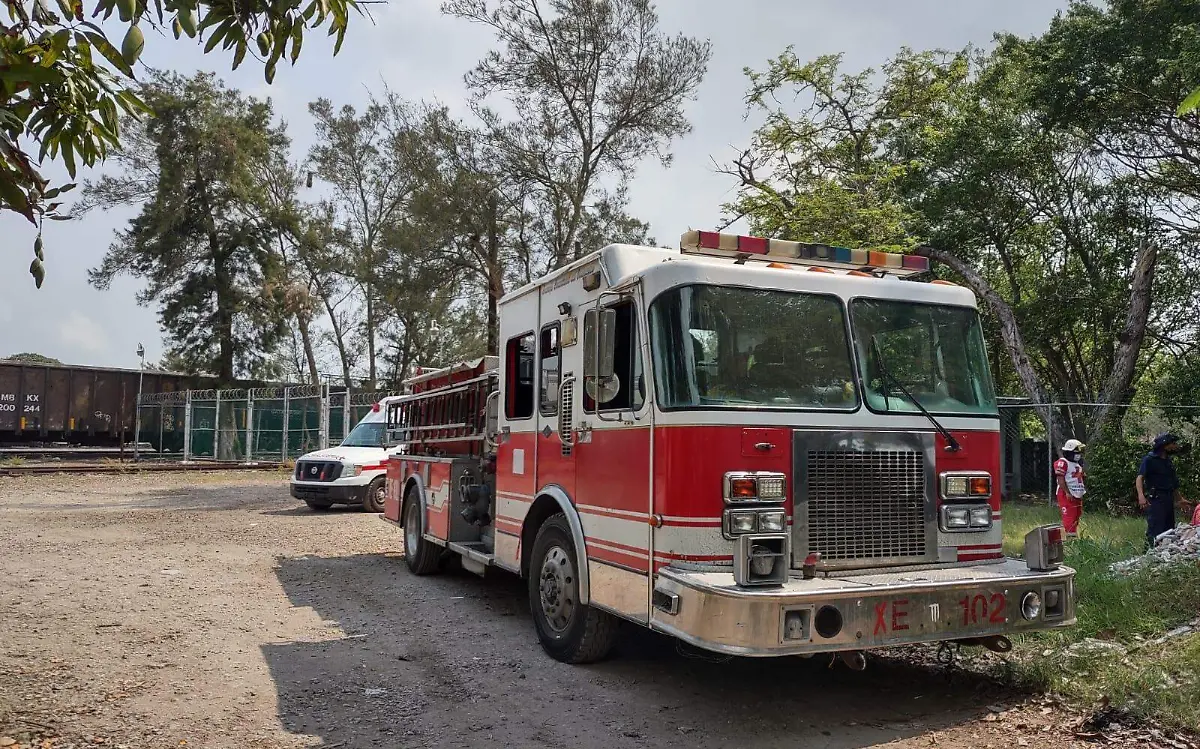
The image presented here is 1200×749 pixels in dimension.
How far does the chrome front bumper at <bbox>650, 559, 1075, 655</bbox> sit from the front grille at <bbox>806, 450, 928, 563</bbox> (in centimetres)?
18

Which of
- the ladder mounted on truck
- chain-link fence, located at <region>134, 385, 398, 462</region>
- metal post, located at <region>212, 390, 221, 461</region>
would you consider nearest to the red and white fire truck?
the ladder mounted on truck

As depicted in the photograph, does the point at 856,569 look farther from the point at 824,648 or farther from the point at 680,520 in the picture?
the point at 680,520

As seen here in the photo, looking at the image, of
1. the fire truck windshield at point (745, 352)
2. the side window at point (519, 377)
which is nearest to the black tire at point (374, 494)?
the side window at point (519, 377)

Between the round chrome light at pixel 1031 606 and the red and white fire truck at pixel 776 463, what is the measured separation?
0.4 inches

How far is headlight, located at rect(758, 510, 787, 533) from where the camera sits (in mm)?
5137

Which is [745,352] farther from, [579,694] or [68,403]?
[68,403]

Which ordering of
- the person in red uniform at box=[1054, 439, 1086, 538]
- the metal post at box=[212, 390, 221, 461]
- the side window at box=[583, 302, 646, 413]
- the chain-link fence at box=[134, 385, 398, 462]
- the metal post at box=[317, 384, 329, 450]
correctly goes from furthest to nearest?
the metal post at box=[212, 390, 221, 461] → the chain-link fence at box=[134, 385, 398, 462] → the metal post at box=[317, 384, 329, 450] → the person in red uniform at box=[1054, 439, 1086, 538] → the side window at box=[583, 302, 646, 413]

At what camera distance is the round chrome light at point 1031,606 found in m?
5.33

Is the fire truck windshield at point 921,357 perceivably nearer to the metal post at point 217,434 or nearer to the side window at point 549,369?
the side window at point 549,369

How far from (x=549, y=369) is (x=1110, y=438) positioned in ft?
46.5

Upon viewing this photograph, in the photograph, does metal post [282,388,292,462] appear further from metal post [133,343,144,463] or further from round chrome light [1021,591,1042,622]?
round chrome light [1021,591,1042,622]

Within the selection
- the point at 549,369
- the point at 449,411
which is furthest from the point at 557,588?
the point at 449,411

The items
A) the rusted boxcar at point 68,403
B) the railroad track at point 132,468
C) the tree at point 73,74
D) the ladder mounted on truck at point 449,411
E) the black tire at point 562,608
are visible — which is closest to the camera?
the tree at point 73,74

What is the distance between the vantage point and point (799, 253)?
6.13 metres
